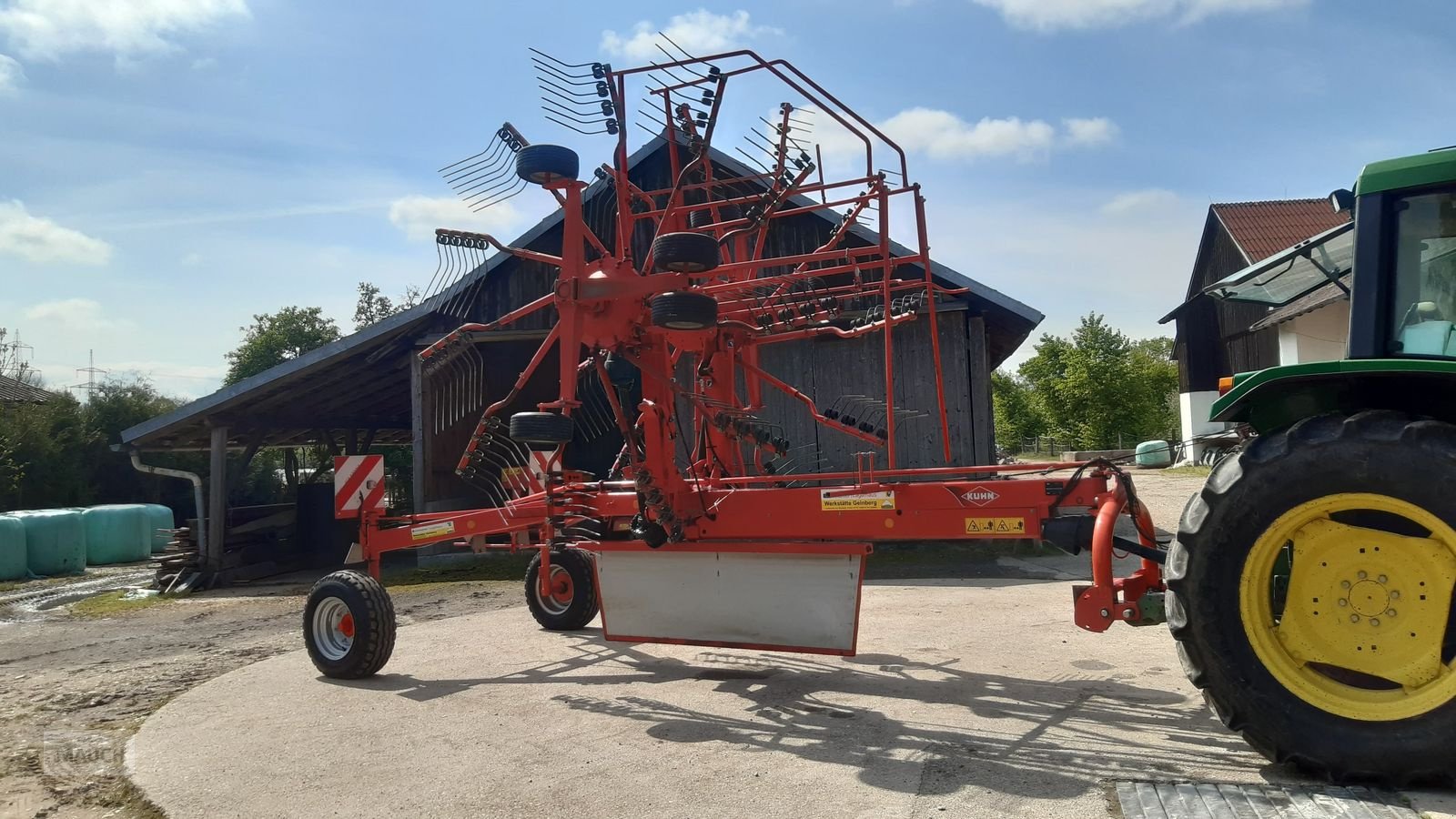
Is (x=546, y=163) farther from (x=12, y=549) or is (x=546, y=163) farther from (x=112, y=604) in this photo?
(x=12, y=549)

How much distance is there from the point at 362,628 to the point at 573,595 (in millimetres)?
1992

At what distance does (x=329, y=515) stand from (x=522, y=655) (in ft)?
43.6

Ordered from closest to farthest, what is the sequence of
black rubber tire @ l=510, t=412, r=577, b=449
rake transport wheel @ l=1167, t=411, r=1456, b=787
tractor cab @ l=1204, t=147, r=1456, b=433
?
rake transport wheel @ l=1167, t=411, r=1456, b=787 < tractor cab @ l=1204, t=147, r=1456, b=433 < black rubber tire @ l=510, t=412, r=577, b=449

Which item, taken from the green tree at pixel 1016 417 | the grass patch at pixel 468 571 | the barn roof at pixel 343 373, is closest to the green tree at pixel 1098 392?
the green tree at pixel 1016 417

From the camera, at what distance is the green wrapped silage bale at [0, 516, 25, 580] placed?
16.1 meters

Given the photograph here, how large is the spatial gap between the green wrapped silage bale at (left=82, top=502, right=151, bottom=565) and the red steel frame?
15.4 m

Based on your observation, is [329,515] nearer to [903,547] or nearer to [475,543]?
[903,547]

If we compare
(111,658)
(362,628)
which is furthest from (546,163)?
(111,658)

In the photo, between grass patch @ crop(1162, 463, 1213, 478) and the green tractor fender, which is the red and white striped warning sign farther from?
grass patch @ crop(1162, 463, 1213, 478)

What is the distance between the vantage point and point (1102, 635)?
6.96 meters

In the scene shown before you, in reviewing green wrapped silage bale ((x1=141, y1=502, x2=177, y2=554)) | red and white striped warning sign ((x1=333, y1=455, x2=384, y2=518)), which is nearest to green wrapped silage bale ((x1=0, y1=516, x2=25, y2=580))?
green wrapped silage bale ((x1=141, y1=502, x2=177, y2=554))

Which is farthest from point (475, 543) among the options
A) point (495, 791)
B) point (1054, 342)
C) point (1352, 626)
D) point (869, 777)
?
point (1054, 342)

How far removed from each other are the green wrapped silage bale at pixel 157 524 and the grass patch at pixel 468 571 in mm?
9870

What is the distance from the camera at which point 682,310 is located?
17.2 ft
